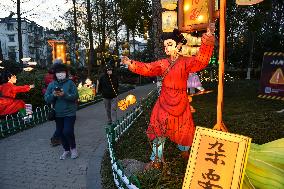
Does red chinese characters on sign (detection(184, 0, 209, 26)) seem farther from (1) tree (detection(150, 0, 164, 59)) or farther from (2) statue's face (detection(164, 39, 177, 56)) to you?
(1) tree (detection(150, 0, 164, 59))

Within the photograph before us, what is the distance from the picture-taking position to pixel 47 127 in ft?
32.8

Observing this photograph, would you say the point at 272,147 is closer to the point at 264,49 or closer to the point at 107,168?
the point at 107,168

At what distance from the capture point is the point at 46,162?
261 inches

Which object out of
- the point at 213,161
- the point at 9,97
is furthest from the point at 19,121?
the point at 213,161

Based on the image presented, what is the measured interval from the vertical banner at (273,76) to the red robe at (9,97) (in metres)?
7.78

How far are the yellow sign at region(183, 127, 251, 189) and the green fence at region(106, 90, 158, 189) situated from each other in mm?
930

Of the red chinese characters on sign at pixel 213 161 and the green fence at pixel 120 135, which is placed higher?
the red chinese characters on sign at pixel 213 161

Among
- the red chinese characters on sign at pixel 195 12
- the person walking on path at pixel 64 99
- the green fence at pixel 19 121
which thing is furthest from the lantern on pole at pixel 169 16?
the green fence at pixel 19 121

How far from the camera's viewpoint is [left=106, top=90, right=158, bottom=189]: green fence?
4238 mm

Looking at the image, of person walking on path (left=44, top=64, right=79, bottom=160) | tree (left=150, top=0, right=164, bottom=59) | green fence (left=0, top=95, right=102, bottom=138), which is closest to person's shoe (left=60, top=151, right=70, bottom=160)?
person walking on path (left=44, top=64, right=79, bottom=160)

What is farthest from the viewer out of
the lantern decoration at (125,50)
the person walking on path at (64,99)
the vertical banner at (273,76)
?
the vertical banner at (273,76)

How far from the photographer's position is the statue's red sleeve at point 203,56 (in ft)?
13.3

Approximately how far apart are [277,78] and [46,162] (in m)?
8.29

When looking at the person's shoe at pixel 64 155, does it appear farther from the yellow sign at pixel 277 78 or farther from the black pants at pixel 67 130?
the yellow sign at pixel 277 78
